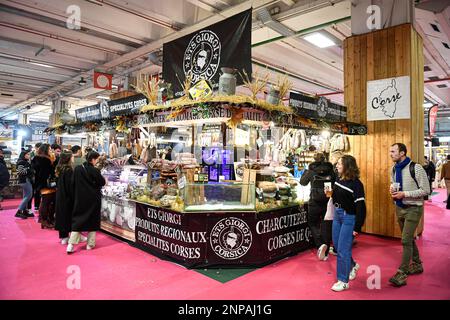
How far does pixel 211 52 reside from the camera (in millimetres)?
5879

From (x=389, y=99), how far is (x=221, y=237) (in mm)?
4445

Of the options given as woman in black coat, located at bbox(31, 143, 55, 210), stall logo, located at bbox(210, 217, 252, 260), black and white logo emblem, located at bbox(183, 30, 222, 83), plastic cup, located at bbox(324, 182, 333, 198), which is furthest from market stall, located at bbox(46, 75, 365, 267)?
woman in black coat, located at bbox(31, 143, 55, 210)

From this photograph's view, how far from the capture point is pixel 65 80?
43.5ft

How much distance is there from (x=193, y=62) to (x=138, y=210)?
10.5ft

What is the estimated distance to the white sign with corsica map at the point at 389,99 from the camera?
19.1ft

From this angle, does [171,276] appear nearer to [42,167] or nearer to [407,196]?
[407,196]

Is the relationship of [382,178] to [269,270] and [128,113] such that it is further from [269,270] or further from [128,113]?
[128,113]

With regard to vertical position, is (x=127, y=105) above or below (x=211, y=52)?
below

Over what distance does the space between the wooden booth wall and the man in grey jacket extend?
235cm

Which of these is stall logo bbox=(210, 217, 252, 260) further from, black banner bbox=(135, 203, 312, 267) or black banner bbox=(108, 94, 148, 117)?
black banner bbox=(108, 94, 148, 117)

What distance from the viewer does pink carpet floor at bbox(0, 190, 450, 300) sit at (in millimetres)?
3350

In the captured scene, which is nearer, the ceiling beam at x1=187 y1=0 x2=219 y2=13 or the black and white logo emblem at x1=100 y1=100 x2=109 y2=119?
the black and white logo emblem at x1=100 y1=100 x2=109 y2=119

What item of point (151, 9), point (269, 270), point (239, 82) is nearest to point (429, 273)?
point (269, 270)

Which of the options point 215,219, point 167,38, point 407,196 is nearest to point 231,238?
point 215,219
